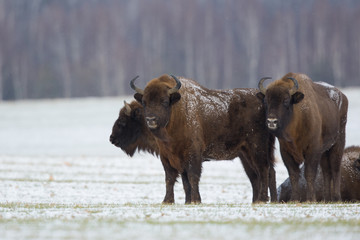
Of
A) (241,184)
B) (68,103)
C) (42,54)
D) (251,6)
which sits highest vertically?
(251,6)

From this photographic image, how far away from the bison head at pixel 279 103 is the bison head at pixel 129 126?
11.1 ft

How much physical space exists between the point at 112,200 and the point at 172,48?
147ft

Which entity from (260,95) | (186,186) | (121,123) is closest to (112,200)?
(121,123)

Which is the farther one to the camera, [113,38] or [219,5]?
[219,5]

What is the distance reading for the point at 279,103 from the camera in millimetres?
11969

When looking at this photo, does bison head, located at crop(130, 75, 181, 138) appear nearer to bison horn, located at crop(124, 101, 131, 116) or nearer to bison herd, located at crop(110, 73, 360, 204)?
bison herd, located at crop(110, 73, 360, 204)

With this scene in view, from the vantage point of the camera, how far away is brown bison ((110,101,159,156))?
47.7 feet

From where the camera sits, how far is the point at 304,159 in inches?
482

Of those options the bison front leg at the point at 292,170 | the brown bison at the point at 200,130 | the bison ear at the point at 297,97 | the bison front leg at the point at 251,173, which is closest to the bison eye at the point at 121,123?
the brown bison at the point at 200,130

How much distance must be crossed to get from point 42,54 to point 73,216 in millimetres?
52083

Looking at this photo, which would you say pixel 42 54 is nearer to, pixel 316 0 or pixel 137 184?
pixel 316 0

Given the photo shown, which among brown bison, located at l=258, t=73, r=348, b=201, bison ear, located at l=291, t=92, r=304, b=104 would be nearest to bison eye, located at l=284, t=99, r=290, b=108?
brown bison, located at l=258, t=73, r=348, b=201

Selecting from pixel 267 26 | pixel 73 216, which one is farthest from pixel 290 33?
pixel 73 216

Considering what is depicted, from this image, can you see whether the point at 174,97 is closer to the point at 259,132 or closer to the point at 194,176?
the point at 194,176
